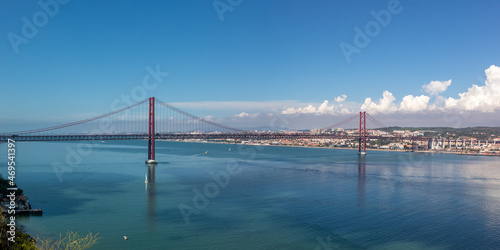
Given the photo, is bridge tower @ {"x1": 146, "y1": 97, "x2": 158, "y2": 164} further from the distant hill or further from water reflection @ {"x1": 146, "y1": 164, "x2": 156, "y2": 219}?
the distant hill

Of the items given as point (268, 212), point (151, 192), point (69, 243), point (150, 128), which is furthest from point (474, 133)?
point (69, 243)

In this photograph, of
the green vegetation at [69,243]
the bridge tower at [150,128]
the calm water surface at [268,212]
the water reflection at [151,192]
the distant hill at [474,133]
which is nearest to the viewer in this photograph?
the green vegetation at [69,243]

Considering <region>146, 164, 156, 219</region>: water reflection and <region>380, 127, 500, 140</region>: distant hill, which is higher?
<region>380, 127, 500, 140</region>: distant hill

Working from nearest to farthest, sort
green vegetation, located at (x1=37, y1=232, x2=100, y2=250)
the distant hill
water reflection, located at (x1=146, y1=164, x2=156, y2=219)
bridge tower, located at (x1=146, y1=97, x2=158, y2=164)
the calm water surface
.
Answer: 1. green vegetation, located at (x1=37, y1=232, x2=100, y2=250)
2. the calm water surface
3. water reflection, located at (x1=146, y1=164, x2=156, y2=219)
4. bridge tower, located at (x1=146, y1=97, x2=158, y2=164)
5. the distant hill

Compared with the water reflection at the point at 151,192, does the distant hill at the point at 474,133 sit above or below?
above

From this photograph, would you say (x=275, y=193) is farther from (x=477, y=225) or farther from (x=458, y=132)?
(x=458, y=132)

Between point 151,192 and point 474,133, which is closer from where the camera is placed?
point 151,192

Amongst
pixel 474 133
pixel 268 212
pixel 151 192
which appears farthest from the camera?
pixel 474 133

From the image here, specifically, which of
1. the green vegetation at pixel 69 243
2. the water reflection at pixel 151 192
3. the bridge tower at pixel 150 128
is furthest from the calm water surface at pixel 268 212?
the bridge tower at pixel 150 128

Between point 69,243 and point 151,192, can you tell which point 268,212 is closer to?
point 69,243

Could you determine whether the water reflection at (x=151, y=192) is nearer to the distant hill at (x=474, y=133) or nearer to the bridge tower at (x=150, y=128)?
the bridge tower at (x=150, y=128)

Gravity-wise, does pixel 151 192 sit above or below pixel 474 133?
below

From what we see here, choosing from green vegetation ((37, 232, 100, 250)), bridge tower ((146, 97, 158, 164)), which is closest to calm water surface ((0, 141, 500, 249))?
green vegetation ((37, 232, 100, 250))
